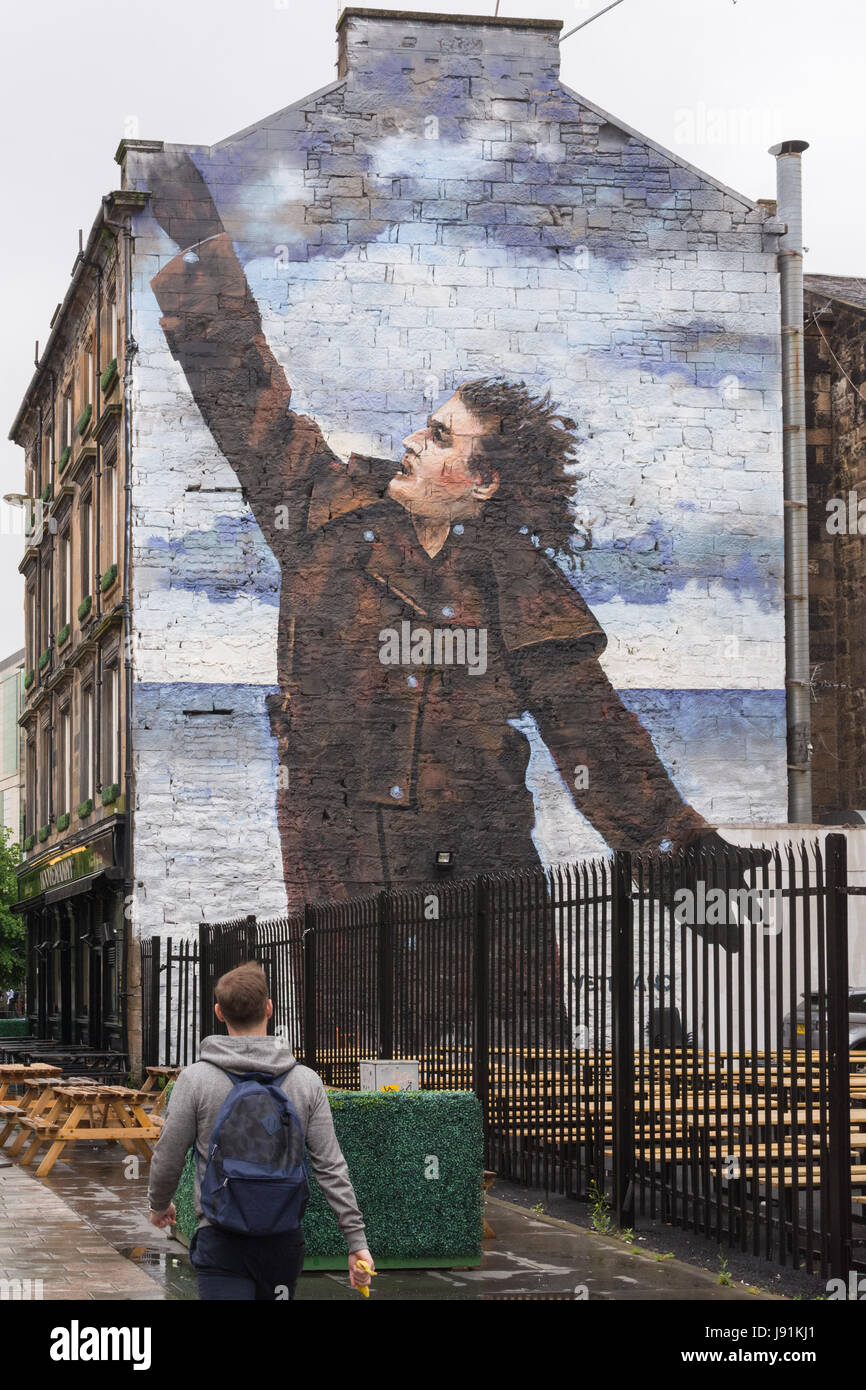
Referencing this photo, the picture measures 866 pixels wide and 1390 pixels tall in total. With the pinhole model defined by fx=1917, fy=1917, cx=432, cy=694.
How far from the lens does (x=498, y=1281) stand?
9844 mm

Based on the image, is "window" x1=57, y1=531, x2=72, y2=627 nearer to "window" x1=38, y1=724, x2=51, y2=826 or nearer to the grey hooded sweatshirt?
"window" x1=38, y1=724, x2=51, y2=826

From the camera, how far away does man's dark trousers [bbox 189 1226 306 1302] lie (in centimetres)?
595

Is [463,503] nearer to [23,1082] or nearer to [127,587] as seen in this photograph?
[127,587]

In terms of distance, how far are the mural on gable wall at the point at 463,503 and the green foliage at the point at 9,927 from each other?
2982 cm

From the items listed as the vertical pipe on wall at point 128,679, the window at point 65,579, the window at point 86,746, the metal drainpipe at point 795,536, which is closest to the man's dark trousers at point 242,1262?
the vertical pipe on wall at point 128,679

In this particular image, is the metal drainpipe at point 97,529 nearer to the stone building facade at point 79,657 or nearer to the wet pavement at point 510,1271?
the stone building facade at point 79,657

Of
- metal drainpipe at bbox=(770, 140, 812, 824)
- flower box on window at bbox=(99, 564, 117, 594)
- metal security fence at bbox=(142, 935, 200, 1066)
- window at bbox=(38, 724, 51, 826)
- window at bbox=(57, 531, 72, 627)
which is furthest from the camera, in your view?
window at bbox=(38, 724, 51, 826)

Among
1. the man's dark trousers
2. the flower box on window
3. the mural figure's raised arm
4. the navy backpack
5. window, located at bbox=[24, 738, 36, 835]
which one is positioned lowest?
the man's dark trousers

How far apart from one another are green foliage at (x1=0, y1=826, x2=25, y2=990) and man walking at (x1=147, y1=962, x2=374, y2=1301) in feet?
158

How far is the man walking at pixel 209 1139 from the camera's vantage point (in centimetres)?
598

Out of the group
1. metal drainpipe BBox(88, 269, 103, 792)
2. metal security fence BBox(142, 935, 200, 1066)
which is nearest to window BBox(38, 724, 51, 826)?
metal drainpipe BBox(88, 269, 103, 792)

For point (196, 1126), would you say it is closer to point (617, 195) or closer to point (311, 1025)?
point (311, 1025)

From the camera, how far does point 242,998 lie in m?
6.20

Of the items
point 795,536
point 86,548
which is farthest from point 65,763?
point 795,536
